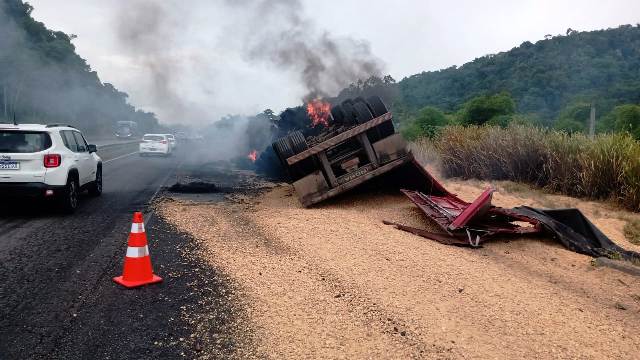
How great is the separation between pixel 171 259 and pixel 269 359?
10.0 ft

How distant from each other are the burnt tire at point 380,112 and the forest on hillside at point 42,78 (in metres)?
31.4

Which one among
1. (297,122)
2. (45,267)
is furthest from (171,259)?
(297,122)

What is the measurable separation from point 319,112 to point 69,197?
6368 millimetres

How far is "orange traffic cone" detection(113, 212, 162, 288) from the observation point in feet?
17.9

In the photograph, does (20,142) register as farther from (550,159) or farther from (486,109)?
(486,109)

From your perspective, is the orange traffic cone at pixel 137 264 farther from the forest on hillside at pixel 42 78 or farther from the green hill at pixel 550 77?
the green hill at pixel 550 77

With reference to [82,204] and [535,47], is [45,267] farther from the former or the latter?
[535,47]

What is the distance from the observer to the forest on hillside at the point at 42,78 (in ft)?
143

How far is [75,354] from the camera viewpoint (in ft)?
12.6

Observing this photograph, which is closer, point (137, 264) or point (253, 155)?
point (137, 264)

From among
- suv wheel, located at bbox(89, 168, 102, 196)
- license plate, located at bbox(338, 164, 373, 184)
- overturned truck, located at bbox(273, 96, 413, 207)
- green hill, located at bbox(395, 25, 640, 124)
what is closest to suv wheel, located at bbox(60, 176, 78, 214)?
suv wheel, located at bbox(89, 168, 102, 196)

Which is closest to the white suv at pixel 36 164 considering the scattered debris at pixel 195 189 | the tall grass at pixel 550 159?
the scattered debris at pixel 195 189

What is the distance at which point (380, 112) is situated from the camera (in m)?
10.9

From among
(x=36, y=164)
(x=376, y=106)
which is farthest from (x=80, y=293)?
(x=376, y=106)
